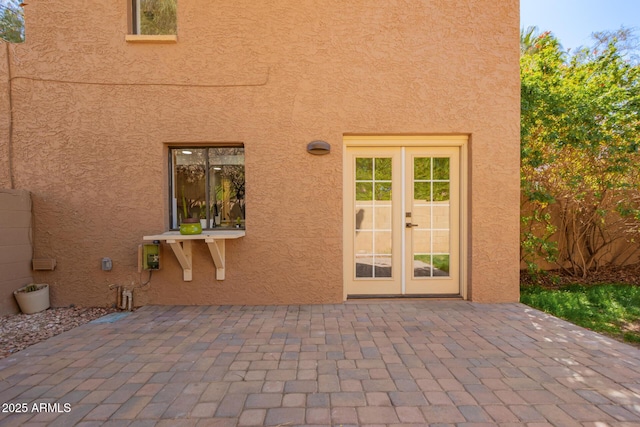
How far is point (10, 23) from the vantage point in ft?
16.5

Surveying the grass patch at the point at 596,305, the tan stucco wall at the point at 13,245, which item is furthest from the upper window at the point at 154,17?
the grass patch at the point at 596,305

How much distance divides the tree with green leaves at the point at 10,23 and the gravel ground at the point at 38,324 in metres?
→ 4.39

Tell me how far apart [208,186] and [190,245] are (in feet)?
2.98

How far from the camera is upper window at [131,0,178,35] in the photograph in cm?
459

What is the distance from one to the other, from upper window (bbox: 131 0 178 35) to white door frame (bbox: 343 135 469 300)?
312 cm

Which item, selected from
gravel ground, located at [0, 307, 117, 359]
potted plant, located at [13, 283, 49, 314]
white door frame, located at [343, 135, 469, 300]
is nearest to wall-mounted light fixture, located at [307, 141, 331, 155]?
white door frame, located at [343, 135, 469, 300]

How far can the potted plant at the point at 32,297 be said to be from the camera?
13.4 feet

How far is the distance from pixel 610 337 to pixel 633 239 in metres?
4.06

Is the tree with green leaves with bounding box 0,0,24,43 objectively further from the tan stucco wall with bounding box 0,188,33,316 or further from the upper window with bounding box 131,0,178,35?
the tan stucco wall with bounding box 0,188,33,316

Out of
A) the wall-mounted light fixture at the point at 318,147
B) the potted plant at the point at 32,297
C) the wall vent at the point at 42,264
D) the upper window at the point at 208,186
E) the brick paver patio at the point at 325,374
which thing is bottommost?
the brick paver patio at the point at 325,374

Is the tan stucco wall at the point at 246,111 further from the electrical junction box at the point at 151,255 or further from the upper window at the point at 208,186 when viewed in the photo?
the upper window at the point at 208,186

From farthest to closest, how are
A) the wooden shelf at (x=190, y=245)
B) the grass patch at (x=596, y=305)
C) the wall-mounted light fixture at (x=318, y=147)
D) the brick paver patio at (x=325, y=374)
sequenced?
the wall-mounted light fixture at (x=318, y=147)
the wooden shelf at (x=190, y=245)
the grass patch at (x=596, y=305)
the brick paver patio at (x=325, y=374)

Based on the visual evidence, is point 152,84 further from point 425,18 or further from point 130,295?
point 425,18

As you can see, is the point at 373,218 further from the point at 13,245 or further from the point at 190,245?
the point at 13,245
